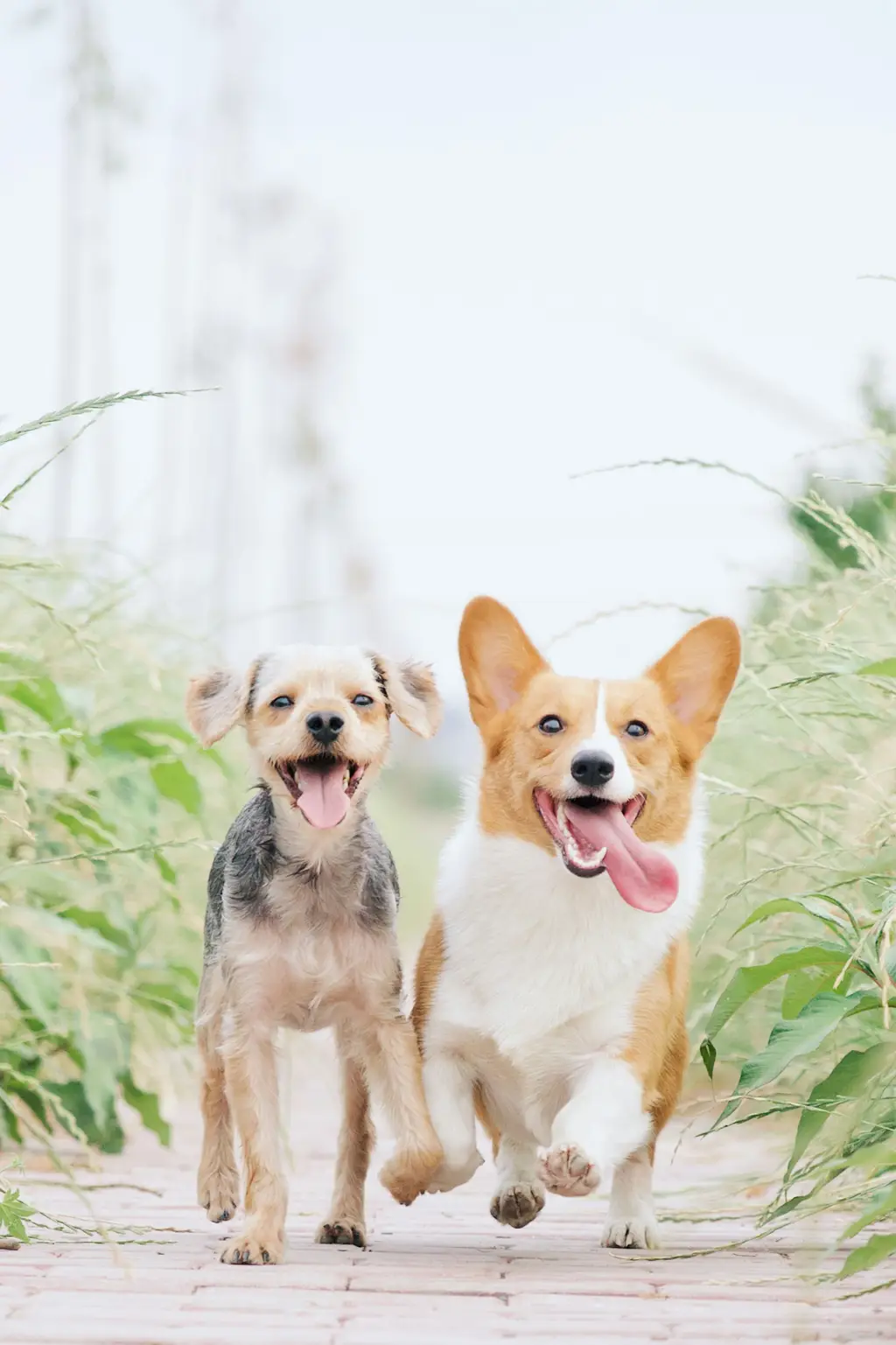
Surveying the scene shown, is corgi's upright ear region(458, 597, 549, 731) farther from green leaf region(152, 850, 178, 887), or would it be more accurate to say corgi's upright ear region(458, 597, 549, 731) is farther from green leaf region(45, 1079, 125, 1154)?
green leaf region(45, 1079, 125, 1154)

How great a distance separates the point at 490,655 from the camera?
3.67m

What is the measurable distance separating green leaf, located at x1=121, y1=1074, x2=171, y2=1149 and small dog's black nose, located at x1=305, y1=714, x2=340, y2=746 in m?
1.61

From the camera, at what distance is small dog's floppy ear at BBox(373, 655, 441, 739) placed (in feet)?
12.1

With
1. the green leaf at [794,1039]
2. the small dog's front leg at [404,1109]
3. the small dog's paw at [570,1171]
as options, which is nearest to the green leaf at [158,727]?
the small dog's front leg at [404,1109]

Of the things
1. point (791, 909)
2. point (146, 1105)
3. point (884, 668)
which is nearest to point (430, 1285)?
point (791, 909)

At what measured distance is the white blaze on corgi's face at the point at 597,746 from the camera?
332 centimetres

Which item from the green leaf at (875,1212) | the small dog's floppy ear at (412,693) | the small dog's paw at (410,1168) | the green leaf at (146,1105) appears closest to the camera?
the green leaf at (875,1212)

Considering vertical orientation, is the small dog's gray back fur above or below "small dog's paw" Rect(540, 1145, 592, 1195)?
above

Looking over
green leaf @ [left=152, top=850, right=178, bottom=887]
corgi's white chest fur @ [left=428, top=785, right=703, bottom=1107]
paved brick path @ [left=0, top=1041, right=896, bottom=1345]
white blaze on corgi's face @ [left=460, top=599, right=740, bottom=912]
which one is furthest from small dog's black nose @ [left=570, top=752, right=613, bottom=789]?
green leaf @ [left=152, top=850, right=178, bottom=887]

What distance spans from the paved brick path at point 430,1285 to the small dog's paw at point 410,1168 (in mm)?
133

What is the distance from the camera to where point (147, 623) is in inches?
213

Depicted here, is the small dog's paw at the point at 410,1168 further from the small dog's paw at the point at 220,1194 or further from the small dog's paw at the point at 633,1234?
the small dog's paw at the point at 220,1194

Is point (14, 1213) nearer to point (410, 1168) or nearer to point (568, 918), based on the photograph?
point (410, 1168)

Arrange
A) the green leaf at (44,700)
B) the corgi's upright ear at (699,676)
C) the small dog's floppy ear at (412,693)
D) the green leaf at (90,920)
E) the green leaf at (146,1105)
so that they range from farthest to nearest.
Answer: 1. the green leaf at (146,1105)
2. the green leaf at (90,920)
3. the green leaf at (44,700)
4. the small dog's floppy ear at (412,693)
5. the corgi's upright ear at (699,676)
